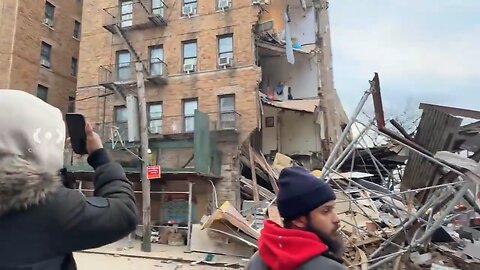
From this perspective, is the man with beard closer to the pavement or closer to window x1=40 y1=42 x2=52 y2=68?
the pavement

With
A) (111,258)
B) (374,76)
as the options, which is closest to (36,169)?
(374,76)

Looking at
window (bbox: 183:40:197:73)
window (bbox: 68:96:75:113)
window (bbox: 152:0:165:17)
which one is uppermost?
window (bbox: 152:0:165:17)

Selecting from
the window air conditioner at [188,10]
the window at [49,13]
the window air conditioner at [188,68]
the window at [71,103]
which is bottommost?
the window at [71,103]

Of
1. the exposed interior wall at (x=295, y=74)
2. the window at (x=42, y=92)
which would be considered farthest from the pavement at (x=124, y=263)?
the window at (x=42, y=92)

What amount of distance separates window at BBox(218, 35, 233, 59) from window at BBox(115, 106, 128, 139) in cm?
583

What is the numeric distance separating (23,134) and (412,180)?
8.28 m

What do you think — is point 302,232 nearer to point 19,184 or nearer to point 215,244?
point 19,184

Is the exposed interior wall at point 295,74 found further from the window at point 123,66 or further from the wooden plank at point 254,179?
the window at point 123,66

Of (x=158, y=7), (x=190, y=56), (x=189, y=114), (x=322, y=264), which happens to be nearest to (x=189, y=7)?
(x=158, y=7)

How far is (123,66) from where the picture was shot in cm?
2219

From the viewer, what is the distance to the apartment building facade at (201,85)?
19484 mm

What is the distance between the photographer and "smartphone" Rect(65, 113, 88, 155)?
6.28ft

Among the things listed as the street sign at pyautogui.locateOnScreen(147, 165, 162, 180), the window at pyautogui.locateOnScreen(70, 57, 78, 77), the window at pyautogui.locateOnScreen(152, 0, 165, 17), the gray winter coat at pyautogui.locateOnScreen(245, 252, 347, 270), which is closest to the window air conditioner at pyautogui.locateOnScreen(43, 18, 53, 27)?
the window at pyautogui.locateOnScreen(70, 57, 78, 77)

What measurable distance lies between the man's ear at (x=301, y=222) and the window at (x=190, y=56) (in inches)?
766
